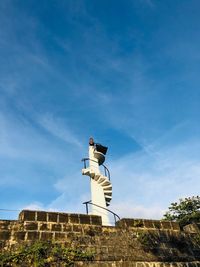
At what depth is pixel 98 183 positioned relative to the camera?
11164 millimetres

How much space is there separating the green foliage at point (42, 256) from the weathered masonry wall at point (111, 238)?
14 centimetres

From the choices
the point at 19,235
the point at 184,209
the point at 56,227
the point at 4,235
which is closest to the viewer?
the point at 4,235

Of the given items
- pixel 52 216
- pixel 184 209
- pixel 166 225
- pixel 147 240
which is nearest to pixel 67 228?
pixel 52 216

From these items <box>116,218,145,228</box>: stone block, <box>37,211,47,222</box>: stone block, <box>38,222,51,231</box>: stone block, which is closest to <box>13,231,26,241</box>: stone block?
<box>38,222,51,231</box>: stone block

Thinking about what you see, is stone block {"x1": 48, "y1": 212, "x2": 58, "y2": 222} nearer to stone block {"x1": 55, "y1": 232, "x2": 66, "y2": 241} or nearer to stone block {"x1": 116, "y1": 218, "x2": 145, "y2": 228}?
stone block {"x1": 55, "y1": 232, "x2": 66, "y2": 241}

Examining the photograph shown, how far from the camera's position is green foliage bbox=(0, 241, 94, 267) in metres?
5.79

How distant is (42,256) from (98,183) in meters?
5.28

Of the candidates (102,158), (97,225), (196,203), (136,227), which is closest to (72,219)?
(97,225)

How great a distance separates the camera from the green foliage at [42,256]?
228 inches

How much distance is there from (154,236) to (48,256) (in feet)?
10.6

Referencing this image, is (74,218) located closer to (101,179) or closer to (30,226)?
(30,226)

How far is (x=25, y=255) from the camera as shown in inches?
233

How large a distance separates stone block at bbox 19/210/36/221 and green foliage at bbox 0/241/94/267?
23.9 inches

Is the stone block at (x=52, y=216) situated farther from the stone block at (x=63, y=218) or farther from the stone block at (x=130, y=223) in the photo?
the stone block at (x=130, y=223)
